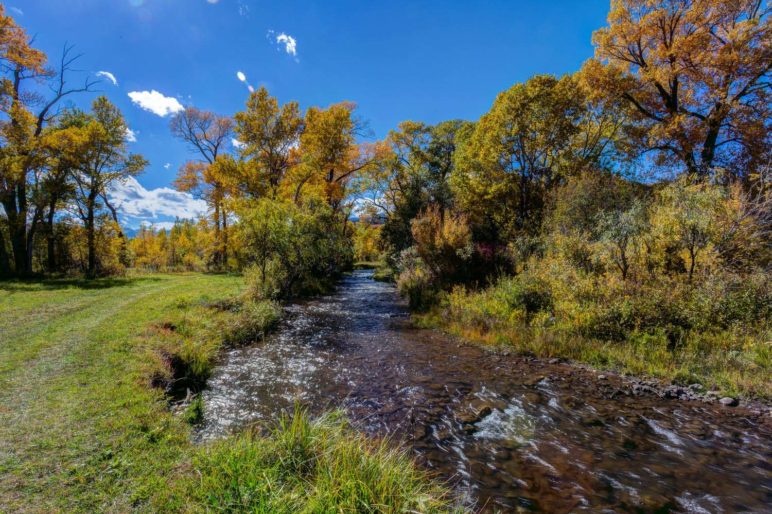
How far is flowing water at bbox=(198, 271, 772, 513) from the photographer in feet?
14.1

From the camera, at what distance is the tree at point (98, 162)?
1988cm

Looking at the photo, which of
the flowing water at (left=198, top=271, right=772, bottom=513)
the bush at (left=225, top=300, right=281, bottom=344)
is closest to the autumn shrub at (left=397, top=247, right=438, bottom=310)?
the flowing water at (left=198, top=271, right=772, bottom=513)

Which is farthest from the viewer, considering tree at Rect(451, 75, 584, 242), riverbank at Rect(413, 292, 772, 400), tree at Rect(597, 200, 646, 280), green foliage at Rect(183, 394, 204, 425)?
tree at Rect(451, 75, 584, 242)

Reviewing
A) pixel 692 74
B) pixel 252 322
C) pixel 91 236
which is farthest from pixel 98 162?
pixel 692 74

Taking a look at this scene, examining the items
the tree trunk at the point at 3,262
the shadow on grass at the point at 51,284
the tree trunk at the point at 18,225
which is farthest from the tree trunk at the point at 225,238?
the tree trunk at the point at 3,262

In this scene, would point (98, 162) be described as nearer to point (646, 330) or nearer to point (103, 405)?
point (103, 405)

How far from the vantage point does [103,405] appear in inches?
203

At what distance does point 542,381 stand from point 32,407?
9.56 m

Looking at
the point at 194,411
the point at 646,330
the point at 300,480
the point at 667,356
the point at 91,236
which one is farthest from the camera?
the point at 91,236

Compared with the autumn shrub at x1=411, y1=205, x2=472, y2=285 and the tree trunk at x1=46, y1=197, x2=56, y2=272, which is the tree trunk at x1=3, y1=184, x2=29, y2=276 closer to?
the tree trunk at x1=46, y1=197, x2=56, y2=272

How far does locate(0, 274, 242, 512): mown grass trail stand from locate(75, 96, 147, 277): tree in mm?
13917

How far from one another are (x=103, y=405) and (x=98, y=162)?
2239 centimetres

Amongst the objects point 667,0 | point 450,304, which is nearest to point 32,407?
point 450,304

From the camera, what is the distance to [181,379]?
713cm
